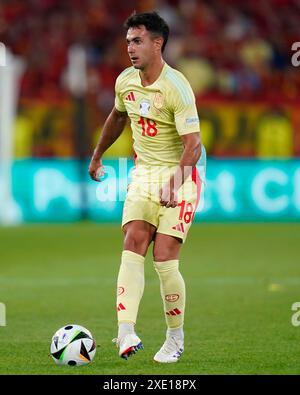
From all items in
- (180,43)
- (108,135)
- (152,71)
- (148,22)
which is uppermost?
(180,43)

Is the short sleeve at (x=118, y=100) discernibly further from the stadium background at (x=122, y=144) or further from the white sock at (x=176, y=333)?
the stadium background at (x=122, y=144)

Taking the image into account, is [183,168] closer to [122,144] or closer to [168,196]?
[168,196]

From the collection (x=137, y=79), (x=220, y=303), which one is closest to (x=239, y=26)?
(x=220, y=303)

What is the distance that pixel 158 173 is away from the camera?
643cm

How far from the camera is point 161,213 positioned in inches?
250

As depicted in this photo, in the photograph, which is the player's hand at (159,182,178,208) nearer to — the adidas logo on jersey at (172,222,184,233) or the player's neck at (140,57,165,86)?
the adidas logo on jersey at (172,222,184,233)

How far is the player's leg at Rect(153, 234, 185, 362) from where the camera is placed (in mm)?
6285

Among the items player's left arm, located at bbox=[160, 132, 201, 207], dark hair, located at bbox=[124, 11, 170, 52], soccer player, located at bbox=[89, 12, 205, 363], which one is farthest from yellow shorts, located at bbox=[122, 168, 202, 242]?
dark hair, located at bbox=[124, 11, 170, 52]

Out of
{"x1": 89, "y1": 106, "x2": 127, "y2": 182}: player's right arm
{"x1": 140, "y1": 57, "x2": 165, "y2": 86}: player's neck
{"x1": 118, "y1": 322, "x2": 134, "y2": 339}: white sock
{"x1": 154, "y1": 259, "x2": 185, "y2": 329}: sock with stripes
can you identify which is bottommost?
{"x1": 118, "y1": 322, "x2": 134, "y2": 339}: white sock

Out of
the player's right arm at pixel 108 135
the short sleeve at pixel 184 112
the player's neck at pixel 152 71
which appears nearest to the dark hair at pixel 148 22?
the player's neck at pixel 152 71

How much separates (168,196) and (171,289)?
61 centimetres

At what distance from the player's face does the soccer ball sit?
1641mm

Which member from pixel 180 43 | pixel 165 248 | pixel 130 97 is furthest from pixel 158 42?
pixel 180 43

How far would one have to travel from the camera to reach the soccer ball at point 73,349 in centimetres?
606
